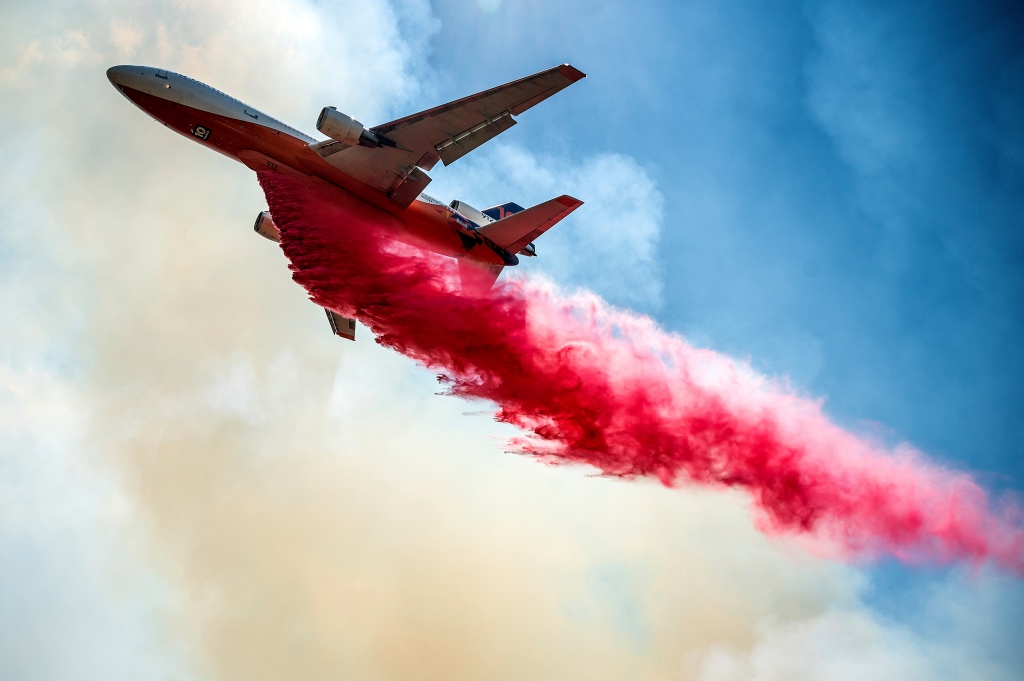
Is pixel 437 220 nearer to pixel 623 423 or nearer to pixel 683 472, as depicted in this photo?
pixel 623 423

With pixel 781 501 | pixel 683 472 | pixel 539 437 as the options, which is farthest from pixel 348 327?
pixel 781 501

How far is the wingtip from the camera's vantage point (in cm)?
3150

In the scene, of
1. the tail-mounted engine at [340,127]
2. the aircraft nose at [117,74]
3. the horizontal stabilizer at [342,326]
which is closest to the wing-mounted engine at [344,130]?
the tail-mounted engine at [340,127]

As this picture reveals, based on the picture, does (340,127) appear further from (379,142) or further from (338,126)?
(379,142)

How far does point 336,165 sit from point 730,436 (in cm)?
2023

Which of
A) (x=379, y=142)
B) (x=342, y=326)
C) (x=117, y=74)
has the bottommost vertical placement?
(x=342, y=326)

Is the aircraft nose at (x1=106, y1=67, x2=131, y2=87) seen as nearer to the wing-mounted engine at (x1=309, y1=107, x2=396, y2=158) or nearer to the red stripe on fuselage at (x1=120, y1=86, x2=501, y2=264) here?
the red stripe on fuselage at (x1=120, y1=86, x2=501, y2=264)

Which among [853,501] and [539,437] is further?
[853,501]

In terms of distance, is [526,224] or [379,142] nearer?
[379,142]

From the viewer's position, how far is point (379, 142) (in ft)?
114

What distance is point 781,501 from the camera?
37344 mm

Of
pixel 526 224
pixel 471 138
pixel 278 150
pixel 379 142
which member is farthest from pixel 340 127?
pixel 526 224

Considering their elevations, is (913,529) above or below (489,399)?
above

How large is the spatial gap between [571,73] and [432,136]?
21.1 ft
